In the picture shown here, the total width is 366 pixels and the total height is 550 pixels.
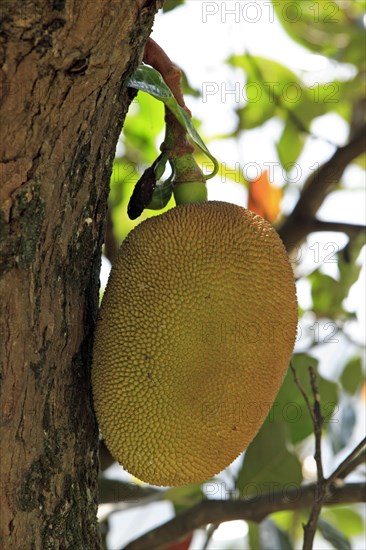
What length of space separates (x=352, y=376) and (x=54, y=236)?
0.92m

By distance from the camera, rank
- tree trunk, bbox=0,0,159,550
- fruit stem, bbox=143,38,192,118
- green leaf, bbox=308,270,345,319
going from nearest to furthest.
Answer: tree trunk, bbox=0,0,159,550 → fruit stem, bbox=143,38,192,118 → green leaf, bbox=308,270,345,319

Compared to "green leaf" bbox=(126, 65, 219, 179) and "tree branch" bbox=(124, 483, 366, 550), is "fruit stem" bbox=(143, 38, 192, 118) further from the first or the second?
"tree branch" bbox=(124, 483, 366, 550)

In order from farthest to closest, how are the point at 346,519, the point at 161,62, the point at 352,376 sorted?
the point at 346,519, the point at 352,376, the point at 161,62

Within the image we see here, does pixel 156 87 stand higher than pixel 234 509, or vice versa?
pixel 156 87

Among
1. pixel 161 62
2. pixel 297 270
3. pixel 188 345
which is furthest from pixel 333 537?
pixel 161 62

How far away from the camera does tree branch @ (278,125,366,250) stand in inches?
53.6

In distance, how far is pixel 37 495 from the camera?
0.70m

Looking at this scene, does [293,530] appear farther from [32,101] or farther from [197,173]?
[32,101]

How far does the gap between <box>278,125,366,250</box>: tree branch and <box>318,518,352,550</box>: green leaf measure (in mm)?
421

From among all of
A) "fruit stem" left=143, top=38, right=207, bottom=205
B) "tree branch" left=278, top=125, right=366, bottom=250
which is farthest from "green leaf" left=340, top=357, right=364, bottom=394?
"fruit stem" left=143, top=38, right=207, bottom=205

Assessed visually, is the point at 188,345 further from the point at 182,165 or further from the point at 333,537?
the point at 333,537

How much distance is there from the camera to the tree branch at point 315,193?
4.46ft

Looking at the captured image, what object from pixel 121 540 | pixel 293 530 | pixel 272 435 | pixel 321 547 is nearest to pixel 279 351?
pixel 272 435

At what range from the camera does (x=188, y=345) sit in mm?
757
